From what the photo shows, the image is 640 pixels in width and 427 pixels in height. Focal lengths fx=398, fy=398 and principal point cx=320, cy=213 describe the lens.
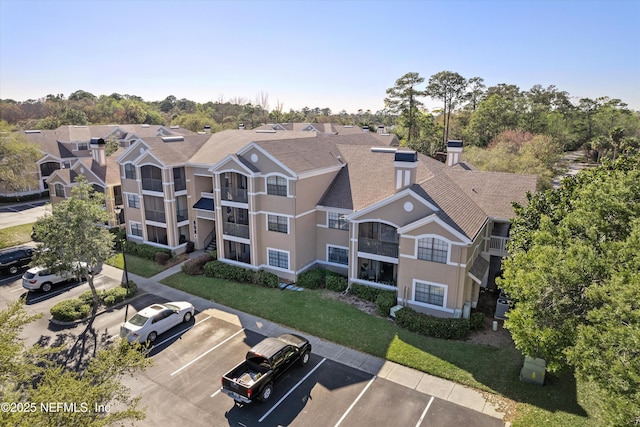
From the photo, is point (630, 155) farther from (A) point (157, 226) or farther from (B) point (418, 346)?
(A) point (157, 226)

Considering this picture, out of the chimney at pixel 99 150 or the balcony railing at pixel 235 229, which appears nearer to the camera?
the balcony railing at pixel 235 229

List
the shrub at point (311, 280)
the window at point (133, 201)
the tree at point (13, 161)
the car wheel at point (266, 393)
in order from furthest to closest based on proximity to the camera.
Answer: the tree at point (13, 161) → the window at point (133, 201) → the shrub at point (311, 280) → the car wheel at point (266, 393)

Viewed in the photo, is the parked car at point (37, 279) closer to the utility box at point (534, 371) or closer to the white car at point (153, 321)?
the white car at point (153, 321)

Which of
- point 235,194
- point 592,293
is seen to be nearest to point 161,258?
point 235,194

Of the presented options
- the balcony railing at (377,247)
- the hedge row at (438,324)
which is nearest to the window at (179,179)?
the balcony railing at (377,247)

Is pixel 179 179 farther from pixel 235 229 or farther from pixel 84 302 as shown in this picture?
pixel 84 302

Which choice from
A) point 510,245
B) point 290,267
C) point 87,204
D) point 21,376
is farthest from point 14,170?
point 510,245
